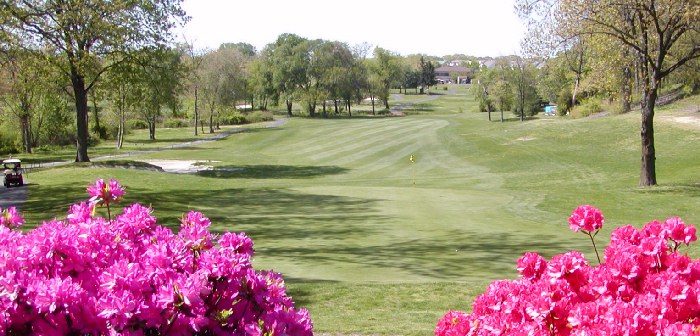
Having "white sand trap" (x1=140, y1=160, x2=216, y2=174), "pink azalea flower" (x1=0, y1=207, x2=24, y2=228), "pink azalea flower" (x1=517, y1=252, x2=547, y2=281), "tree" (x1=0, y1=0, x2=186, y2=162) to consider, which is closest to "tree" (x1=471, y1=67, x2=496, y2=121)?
"white sand trap" (x1=140, y1=160, x2=216, y2=174)

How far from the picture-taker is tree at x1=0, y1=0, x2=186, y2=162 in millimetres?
27031

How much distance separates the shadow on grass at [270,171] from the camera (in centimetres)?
3962

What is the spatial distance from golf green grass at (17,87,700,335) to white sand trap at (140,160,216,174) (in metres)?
1.53

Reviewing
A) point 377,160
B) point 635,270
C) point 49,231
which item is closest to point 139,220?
point 49,231

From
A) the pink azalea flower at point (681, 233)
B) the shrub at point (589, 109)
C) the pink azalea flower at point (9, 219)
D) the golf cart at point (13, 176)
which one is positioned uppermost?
the shrub at point (589, 109)

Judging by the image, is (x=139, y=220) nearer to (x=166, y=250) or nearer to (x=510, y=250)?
(x=166, y=250)

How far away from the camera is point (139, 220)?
13.8 feet

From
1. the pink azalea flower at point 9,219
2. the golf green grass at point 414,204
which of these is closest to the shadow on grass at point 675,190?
the golf green grass at point 414,204

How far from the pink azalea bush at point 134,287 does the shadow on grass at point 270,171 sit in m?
35.0

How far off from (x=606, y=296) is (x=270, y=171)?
38804 millimetres

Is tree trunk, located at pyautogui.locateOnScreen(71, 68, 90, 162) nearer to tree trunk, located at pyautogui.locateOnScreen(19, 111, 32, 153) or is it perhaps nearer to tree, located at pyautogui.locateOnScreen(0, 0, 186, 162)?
tree, located at pyautogui.locateOnScreen(0, 0, 186, 162)

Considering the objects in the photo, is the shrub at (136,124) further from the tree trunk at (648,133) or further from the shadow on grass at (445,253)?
the shadow on grass at (445,253)

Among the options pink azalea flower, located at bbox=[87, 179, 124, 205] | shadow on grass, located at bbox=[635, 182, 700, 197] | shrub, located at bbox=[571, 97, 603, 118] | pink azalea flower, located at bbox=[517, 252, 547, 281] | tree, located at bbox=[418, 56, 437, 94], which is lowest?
shadow on grass, located at bbox=[635, 182, 700, 197]

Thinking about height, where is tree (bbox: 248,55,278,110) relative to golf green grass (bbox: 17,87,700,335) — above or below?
above
